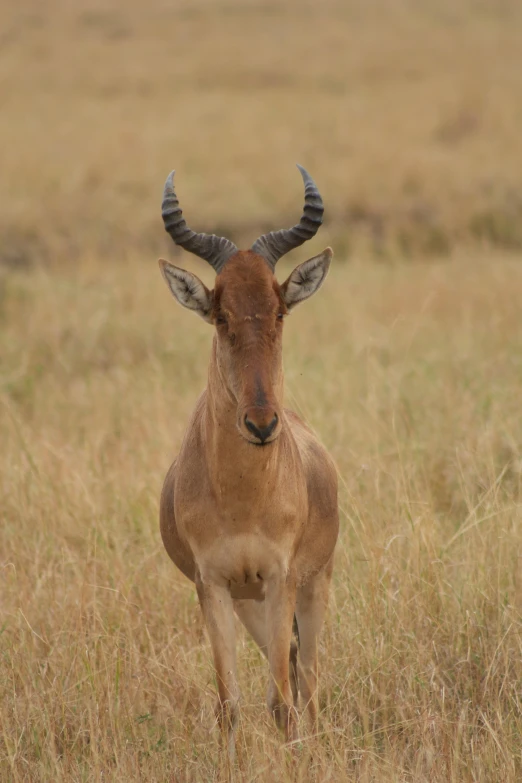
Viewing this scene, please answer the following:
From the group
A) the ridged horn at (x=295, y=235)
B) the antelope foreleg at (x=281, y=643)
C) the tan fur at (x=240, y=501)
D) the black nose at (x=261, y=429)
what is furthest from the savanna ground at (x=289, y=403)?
the ridged horn at (x=295, y=235)

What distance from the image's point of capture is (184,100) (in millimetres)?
21797

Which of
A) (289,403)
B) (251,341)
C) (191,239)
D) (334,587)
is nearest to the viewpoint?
(251,341)

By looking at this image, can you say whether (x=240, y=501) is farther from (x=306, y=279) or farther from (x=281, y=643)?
(x=306, y=279)

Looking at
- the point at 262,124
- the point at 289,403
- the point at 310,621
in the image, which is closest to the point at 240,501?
the point at 310,621

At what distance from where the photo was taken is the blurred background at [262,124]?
1384 cm

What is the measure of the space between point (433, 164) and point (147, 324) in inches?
251

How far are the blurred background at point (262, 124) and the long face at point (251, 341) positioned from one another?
9.11 m

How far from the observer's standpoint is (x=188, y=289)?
4.09m

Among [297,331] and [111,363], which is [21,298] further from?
[297,331]

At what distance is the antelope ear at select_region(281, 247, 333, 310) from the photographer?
4.15 m

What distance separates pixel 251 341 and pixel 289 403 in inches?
128

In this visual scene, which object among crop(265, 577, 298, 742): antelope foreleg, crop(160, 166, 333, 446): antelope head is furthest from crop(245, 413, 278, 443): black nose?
crop(265, 577, 298, 742): antelope foreleg

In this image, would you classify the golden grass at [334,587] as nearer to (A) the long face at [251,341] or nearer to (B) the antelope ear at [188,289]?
(A) the long face at [251,341]

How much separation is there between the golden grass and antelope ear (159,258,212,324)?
1430mm
